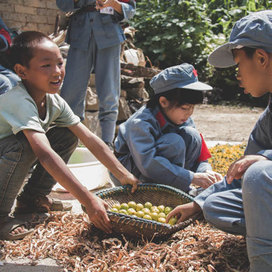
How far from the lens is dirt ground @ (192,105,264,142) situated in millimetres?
5723

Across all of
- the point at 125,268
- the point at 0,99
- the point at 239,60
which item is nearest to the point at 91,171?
the point at 0,99

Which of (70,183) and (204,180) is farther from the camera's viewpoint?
(204,180)

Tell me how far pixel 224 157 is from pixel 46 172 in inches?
83.1

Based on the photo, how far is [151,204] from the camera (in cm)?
238

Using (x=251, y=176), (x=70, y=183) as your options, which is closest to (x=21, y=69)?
(x=70, y=183)

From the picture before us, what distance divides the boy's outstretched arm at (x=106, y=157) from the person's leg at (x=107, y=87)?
4.59 feet

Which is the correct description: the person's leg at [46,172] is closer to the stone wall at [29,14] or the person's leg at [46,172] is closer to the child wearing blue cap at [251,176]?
the child wearing blue cap at [251,176]

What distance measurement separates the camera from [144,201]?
2502 millimetres

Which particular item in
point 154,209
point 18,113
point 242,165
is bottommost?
point 154,209

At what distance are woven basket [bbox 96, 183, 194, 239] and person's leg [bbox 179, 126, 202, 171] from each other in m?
0.60

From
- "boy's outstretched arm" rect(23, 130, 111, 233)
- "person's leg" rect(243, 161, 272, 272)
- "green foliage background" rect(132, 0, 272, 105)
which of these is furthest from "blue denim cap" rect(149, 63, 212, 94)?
"green foliage background" rect(132, 0, 272, 105)

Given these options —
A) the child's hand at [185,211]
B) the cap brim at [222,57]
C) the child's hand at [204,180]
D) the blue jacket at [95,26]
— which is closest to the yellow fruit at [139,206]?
the child's hand at [185,211]

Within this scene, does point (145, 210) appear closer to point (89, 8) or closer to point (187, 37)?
point (89, 8)

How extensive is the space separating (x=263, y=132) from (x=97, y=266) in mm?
1170
